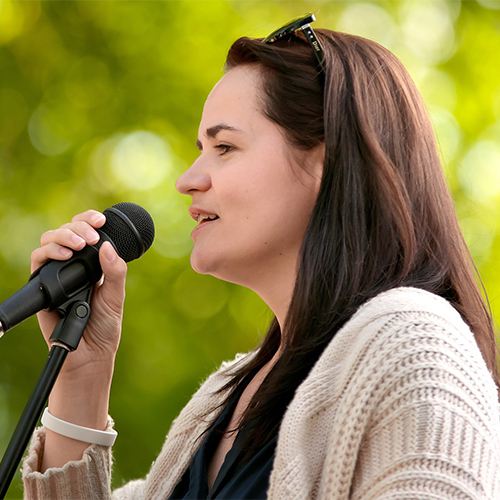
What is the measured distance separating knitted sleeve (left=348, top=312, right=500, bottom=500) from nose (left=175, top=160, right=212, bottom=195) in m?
0.66

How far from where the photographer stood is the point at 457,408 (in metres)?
1.03

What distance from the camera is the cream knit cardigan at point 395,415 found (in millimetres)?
1008

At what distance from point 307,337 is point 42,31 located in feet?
12.3

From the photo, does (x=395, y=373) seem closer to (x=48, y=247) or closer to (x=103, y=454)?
(x=48, y=247)

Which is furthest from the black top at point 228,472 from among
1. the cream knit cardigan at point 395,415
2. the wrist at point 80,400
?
the wrist at point 80,400

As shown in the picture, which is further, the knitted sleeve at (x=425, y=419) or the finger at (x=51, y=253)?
the finger at (x=51, y=253)

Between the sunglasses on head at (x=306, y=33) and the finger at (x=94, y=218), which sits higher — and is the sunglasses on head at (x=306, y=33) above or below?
above

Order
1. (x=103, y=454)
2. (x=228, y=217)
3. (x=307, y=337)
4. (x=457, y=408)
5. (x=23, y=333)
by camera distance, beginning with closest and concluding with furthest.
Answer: (x=457, y=408) < (x=307, y=337) < (x=228, y=217) < (x=103, y=454) < (x=23, y=333)

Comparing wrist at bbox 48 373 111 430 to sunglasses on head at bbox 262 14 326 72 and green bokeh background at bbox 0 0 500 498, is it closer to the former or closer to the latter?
sunglasses on head at bbox 262 14 326 72

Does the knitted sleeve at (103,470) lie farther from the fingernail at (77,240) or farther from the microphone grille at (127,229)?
the fingernail at (77,240)

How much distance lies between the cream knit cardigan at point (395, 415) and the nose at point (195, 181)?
0.56m

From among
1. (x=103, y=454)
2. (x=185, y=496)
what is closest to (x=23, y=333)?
(x=103, y=454)

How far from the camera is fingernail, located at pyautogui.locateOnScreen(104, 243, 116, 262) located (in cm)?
148

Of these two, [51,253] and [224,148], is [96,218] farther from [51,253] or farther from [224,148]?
[224,148]
